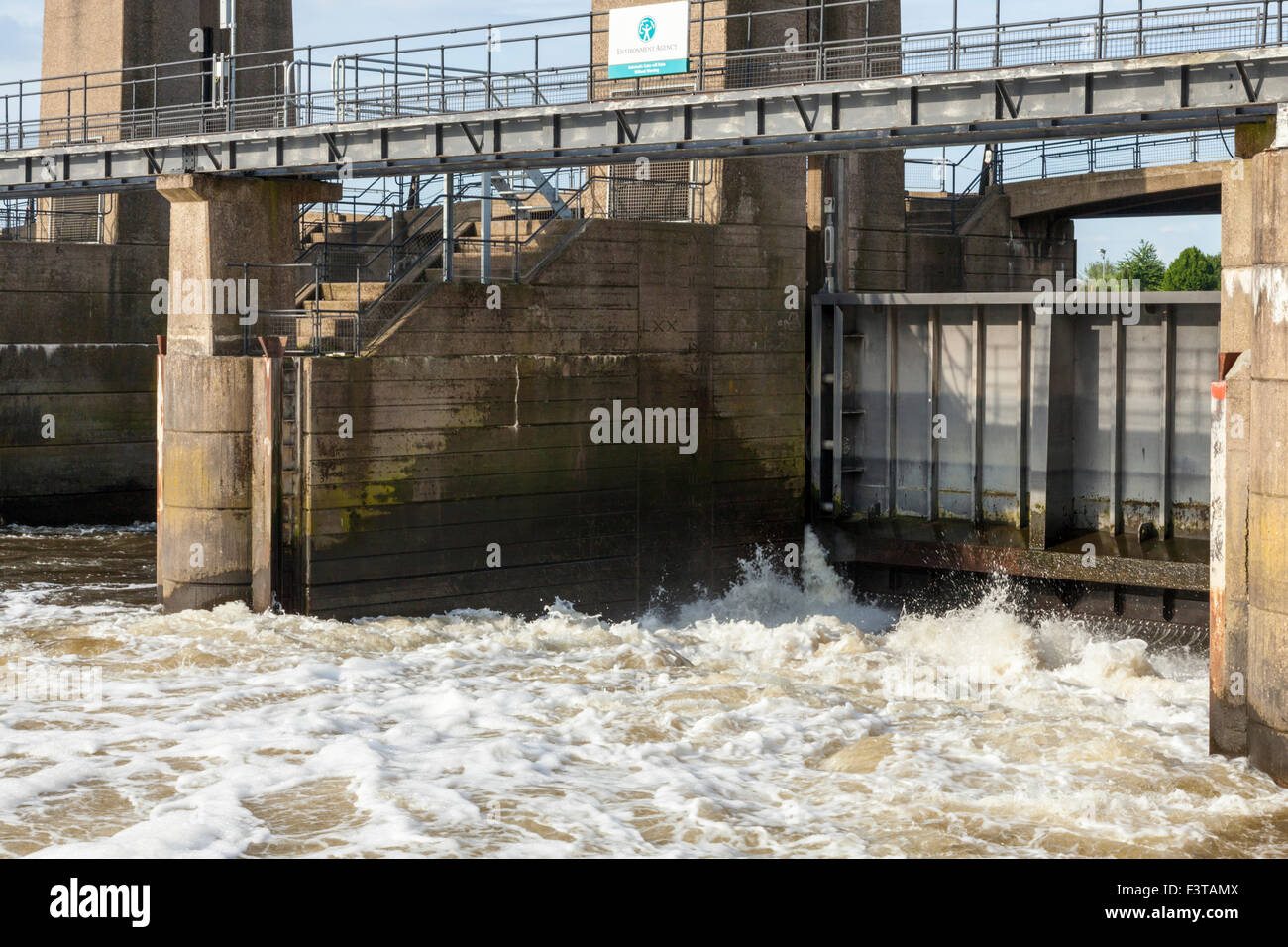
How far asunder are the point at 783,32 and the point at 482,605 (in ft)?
32.2

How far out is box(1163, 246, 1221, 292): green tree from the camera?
71.0 meters

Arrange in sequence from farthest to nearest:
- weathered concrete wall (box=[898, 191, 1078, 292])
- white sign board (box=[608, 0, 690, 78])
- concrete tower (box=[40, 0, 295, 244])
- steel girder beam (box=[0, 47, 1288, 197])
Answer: concrete tower (box=[40, 0, 295, 244])
weathered concrete wall (box=[898, 191, 1078, 292])
white sign board (box=[608, 0, 690, 78])
steel girder beam (box=[0, 47, 1288, 197])

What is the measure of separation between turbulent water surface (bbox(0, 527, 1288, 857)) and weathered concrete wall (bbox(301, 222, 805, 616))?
0.70 m

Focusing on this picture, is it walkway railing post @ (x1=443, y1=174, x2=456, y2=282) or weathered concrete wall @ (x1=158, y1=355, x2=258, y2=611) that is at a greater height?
walkway railing post @ (x1=443, y1=174, x2=456, y2=282)

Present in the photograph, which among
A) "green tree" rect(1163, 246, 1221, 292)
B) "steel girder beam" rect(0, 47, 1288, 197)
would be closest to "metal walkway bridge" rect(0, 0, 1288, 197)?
"steel girder beam" rect(0, 47, 1288, 197)

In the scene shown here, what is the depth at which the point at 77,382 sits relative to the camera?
2861 centimetres

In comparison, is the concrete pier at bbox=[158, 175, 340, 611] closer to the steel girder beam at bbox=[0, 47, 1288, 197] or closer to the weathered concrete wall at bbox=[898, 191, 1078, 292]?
the steel girder beam at bbox=[0, 47, 1288, 197]

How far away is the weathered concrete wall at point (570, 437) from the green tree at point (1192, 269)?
53508 mm

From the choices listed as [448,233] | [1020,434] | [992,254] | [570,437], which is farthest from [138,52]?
[1020,434]

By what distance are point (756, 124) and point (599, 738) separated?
7388 millimetres

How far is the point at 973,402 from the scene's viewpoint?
74.0 feet

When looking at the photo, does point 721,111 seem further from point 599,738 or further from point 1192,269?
point 1192,269
